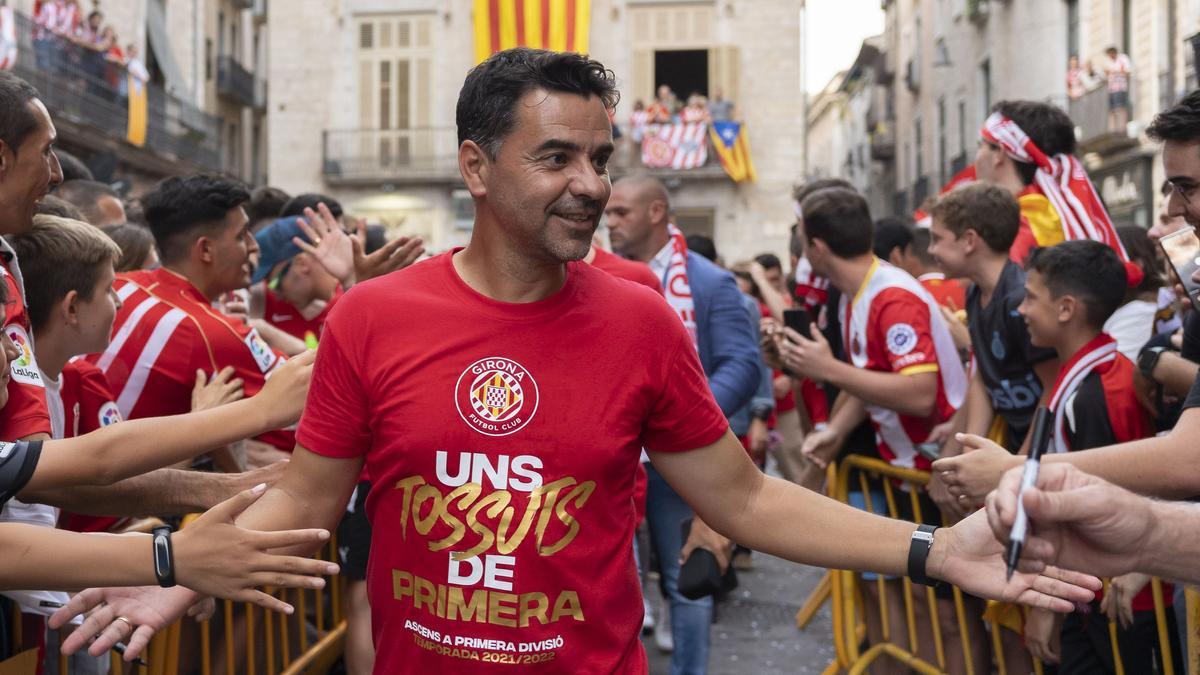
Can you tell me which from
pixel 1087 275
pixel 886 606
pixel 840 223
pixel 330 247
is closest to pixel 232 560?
pixel 330 247

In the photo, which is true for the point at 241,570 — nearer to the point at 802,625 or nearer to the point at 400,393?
the point at 400,393

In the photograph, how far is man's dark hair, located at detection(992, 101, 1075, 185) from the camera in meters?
6.15

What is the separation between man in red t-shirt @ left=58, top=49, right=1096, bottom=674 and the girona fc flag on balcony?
95.9ft

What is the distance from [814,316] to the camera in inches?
281

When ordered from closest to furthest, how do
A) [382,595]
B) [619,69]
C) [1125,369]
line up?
1. [382,595]
2. [1125,369]
3. [619,69]

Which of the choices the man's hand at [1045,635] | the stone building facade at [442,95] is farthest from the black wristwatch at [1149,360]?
the stone building facade at [442,95]

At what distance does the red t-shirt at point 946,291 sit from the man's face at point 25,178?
5.23 meters

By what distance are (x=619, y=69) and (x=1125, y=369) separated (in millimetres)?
27583

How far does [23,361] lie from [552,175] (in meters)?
1.45

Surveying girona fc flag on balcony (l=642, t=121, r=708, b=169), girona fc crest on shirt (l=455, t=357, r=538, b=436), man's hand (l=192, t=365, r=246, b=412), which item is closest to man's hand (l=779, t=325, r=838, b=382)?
man's hand (l=192, t=365, r=246, b=412)

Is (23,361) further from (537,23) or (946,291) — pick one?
(537,23)

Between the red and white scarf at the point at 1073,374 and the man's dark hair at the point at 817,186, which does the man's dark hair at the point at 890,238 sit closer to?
the man's dark hair at the point at 817,186

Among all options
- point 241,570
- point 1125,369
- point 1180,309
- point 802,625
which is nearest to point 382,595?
point 241,570

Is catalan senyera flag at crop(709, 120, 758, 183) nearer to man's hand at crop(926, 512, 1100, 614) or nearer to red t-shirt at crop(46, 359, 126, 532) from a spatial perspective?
red t-shirt at crop(46, 359, 126, 532)
